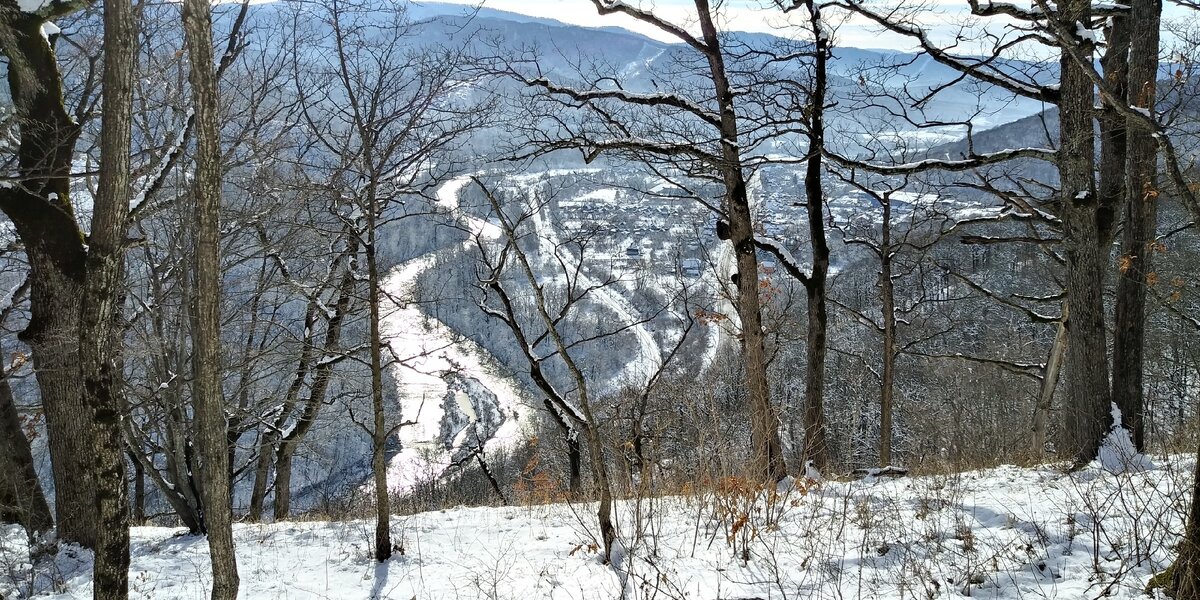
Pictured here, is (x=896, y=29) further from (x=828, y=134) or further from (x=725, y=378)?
(x=725, y=378)

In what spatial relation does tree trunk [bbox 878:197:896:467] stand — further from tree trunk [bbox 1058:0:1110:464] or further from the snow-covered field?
the snow-covered field

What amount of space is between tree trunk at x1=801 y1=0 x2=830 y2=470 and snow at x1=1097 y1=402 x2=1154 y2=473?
249 cm

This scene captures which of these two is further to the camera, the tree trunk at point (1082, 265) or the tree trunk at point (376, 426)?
the tree trunk at point (1082, 265)

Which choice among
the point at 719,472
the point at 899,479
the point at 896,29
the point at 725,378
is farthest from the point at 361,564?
the point at 725,378

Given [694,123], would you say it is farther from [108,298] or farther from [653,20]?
[108,298]

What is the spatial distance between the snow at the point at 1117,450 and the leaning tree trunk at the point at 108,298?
7.17 m

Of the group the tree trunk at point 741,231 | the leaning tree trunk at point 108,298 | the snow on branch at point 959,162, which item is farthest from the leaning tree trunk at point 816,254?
the leaning tree trunk at point 108,298

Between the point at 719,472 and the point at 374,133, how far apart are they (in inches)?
163

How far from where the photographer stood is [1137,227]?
8508 millimetres

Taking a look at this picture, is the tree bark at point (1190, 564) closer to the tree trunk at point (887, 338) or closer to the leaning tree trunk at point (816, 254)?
the leaning tree trunk at point (816, 254)

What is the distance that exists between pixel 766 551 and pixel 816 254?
455cm

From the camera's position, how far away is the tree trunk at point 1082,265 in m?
6.08

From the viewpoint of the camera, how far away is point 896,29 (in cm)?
687

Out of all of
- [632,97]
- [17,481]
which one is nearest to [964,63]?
[632,97]
